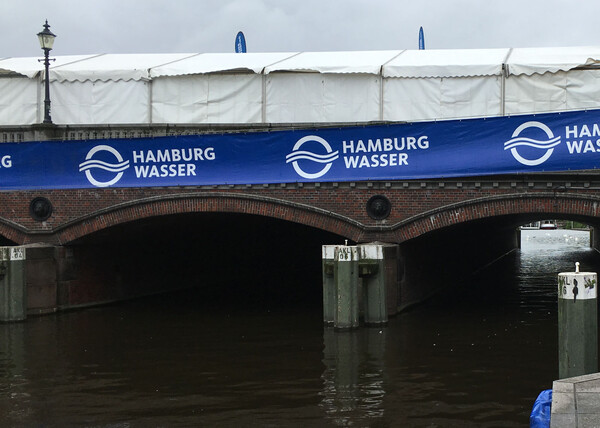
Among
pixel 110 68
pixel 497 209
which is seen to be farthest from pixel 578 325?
pixel 110 68

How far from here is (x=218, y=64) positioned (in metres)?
23.1

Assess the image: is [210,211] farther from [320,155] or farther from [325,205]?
[320,155]

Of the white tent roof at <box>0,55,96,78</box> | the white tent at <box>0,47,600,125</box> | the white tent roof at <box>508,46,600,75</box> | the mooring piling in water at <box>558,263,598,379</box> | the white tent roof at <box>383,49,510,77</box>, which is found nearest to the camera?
the mooring piling in water at <box>558,263,598,379</box>

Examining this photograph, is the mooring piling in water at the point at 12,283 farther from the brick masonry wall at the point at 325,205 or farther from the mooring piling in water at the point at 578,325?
the mooring piling in water at the point at 578,325

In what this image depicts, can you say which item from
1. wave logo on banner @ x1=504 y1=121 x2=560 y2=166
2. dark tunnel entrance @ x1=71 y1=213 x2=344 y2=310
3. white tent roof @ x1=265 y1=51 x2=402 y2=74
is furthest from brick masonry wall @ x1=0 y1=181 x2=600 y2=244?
white tent roof @ x1=265 y1=51 x2=402 y2=74

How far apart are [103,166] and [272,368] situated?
8.76m

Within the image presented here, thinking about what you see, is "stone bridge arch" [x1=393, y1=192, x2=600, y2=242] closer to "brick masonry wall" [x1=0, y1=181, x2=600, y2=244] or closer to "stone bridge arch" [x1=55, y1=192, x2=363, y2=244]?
"brick masonry wall" [x1=0, y1=181, x2=600, y2=244]

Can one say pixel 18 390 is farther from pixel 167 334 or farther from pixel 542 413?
pixel 542 413

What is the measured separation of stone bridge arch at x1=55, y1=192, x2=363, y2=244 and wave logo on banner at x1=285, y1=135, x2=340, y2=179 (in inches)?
29.9

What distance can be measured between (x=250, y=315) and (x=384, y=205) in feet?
14.4

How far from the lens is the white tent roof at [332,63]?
20516 mm

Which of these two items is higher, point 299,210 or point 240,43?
point 240,43

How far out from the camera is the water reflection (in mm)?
10727

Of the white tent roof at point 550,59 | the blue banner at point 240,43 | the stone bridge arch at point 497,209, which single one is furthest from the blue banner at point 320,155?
the blue banner at point 240,43
